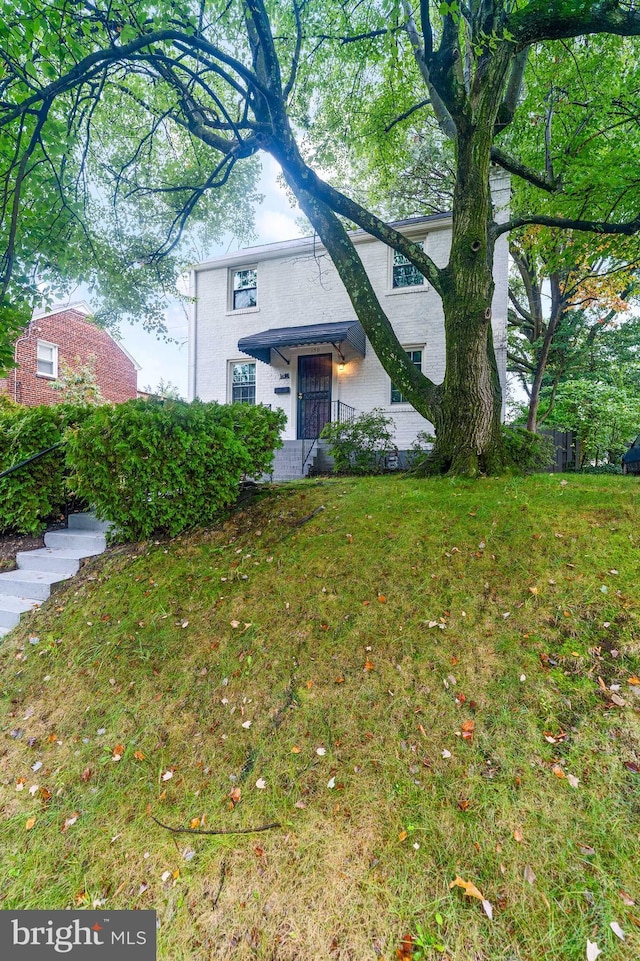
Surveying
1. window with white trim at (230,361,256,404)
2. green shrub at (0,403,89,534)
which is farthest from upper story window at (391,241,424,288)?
green shrub at (0,403,89,534)

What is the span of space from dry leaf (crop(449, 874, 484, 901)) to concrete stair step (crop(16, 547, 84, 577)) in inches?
161

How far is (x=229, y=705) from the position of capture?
2.47 meters

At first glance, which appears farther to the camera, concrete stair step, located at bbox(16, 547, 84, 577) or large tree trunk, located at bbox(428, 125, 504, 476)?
large tree trunk, located at bbox(428, 125, 504, 476)

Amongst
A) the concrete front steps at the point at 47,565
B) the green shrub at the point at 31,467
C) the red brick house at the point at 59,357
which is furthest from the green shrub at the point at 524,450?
the red brick house at the point at 59,357

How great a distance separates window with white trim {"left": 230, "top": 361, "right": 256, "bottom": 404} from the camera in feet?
40.3

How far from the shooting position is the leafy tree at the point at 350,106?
3719 millimetres

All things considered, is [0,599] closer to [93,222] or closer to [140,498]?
[140,498]

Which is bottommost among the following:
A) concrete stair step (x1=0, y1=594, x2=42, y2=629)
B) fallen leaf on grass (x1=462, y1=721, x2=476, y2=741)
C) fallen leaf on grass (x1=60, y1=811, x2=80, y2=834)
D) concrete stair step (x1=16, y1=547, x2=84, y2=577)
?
fallen leaf on grass (x1=60, y1=811, x2=80, y2=834)

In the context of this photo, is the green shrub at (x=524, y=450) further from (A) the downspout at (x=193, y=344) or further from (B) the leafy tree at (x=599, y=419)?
(A) the downspout at (x=193, y=344)

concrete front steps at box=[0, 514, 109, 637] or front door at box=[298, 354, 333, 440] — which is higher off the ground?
front door at box=[298, 354, 333, 440]

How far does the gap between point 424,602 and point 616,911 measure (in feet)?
5.29

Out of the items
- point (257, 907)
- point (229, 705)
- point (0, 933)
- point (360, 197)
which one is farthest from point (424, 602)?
point (360, 197)

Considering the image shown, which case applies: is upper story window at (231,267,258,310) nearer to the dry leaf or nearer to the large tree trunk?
the large tree trunk

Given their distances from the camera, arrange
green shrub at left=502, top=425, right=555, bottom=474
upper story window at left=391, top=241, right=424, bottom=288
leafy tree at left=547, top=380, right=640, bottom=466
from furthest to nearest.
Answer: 1. leafy tree at left=547, top=380, right=640, bottom=466
2. upper story window at left=391, top=241, right=424, bottom=288
3. green shrub at left=502, top=425, right=555, bottom=474
